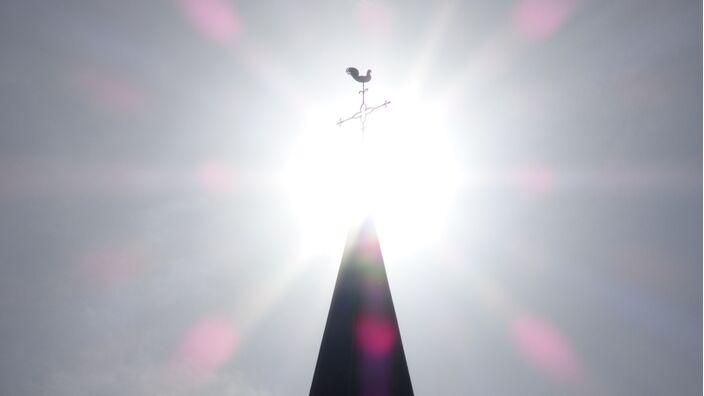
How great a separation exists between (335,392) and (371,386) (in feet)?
1.49

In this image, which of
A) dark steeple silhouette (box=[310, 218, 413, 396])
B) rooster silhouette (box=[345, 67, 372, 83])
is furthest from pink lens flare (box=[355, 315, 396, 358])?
rooster silhouette (box=[345, 67, 372, 83])

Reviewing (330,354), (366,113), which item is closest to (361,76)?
(366,113)

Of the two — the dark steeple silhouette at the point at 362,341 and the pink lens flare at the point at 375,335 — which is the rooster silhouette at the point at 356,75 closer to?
the dark steeple silhouette at the point at 362,341

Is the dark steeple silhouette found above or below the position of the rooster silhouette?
below

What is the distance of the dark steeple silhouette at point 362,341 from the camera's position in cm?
572

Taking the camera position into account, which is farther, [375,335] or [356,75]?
[356,75]

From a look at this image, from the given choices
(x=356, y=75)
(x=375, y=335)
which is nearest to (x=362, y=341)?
(x=375, y=335)

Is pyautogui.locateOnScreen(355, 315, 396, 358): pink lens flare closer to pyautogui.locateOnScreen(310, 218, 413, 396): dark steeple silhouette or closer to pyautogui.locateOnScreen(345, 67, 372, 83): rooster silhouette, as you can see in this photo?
pyautogui.locateOnScreen(310, 218, 413, 396): dark steeple silhouette

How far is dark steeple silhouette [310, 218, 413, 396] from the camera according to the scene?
5.72 m

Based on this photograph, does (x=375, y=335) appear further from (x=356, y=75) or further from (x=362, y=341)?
(x=356, y=75)

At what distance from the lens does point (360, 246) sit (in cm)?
689

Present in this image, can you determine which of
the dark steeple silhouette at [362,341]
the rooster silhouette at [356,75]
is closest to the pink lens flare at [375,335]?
the dark steeple silhouette at [362,341]

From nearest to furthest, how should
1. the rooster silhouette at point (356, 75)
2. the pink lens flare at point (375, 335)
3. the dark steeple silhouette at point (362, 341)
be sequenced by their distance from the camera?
the dark steeple silhouette at point (362, 341), the pink lens flare at point (375, 335), the rooster silhouette at point (356, 75)

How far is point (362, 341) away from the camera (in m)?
5.94
